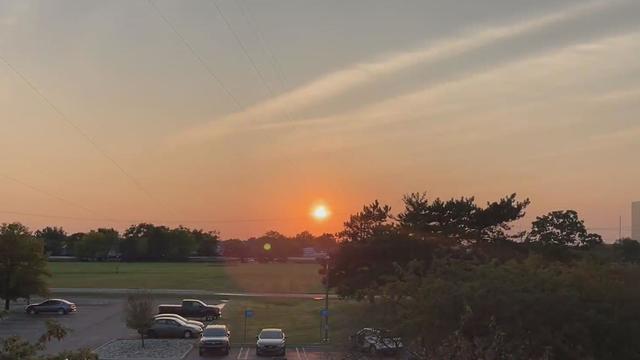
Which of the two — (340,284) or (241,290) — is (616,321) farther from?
(241,290)

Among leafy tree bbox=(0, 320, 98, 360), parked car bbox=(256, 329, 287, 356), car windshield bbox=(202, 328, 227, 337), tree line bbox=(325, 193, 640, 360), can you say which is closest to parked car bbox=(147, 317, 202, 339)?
car windshield bbox=(202, 328, 227, 337)

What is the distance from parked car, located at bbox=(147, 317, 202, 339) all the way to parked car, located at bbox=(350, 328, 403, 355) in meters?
17.3

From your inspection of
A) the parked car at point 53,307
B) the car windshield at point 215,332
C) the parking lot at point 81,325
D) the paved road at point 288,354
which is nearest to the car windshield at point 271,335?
the paved road at point 288,354

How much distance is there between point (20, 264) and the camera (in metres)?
60.8

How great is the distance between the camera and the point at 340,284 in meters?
49.9

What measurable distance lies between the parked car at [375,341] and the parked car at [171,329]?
1730 centimetres

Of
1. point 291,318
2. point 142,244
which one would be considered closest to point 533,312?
point 291,318

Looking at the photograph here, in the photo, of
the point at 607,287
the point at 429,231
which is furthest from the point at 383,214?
the point at 607,287

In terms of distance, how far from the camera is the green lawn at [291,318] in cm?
3416

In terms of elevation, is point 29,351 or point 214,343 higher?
point 29,351

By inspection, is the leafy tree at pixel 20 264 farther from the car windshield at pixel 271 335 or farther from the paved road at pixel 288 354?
the car windshield at pixel 271 335

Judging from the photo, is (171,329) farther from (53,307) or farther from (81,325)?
(53,307)

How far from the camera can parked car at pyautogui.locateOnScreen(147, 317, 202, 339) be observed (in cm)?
4519

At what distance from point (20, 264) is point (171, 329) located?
73.0 ft
